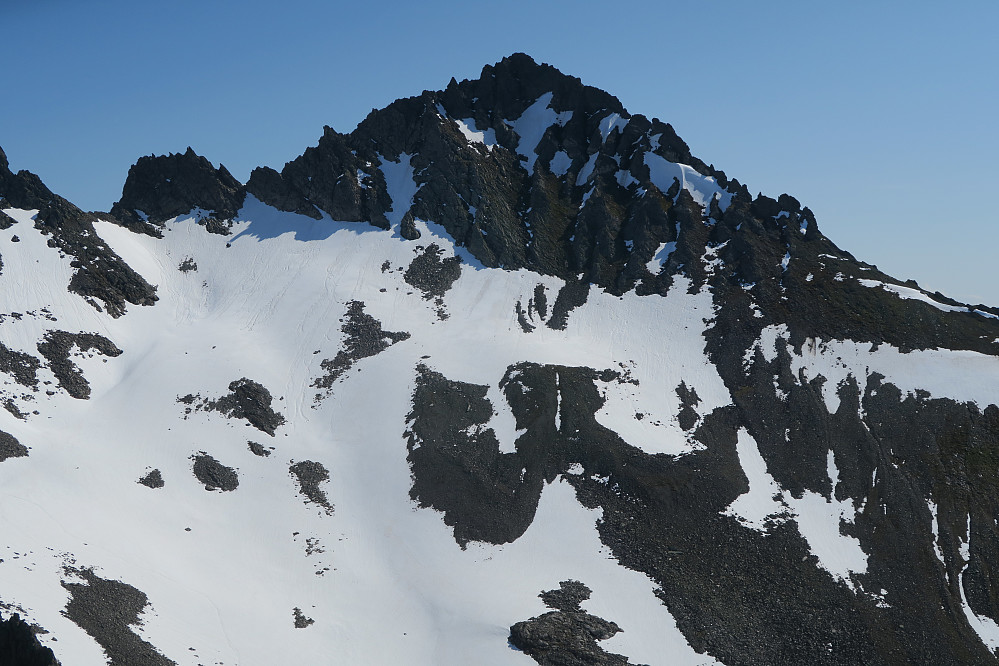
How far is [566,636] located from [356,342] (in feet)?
161

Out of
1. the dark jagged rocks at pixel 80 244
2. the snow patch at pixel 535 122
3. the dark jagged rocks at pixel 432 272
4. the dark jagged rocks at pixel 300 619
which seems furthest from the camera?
the snow patch at pixel 535 122

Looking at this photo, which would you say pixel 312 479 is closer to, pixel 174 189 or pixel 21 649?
pixel 21 649

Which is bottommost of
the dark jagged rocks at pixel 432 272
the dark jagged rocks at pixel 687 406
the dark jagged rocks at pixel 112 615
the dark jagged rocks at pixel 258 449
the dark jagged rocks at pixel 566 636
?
the dark jagged rocks at pixel 112 615

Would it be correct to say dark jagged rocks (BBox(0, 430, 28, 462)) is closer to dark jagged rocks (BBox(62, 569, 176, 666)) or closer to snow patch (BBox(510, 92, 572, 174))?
dark jagged rocks (BBox(62, 569, 176, 666))

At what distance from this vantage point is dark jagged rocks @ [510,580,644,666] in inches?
2208

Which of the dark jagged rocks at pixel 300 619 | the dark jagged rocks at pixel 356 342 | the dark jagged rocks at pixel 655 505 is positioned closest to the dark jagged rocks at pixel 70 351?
the dark jagged rocks at pixel 356 342

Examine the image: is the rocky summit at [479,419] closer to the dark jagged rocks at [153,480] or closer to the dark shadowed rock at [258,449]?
the dark jagged rocks at [153,480]

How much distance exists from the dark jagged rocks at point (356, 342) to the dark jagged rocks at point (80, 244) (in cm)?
2833

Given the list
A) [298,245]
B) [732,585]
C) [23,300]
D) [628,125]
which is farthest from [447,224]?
[732,585]

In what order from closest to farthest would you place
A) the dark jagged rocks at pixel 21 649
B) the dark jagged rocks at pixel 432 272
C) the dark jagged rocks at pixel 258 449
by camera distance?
the dark jagged rocks at pixel 21 649 → the dark jagged rocks at pixel 258 449 → the dark jagged rocks at pixel 432 272

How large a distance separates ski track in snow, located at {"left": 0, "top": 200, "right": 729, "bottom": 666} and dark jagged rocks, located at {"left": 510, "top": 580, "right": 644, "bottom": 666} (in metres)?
1.21

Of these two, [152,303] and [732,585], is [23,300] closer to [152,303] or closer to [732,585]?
[152,303]

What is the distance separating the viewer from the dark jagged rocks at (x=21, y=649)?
39562mm

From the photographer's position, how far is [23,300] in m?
85.8
